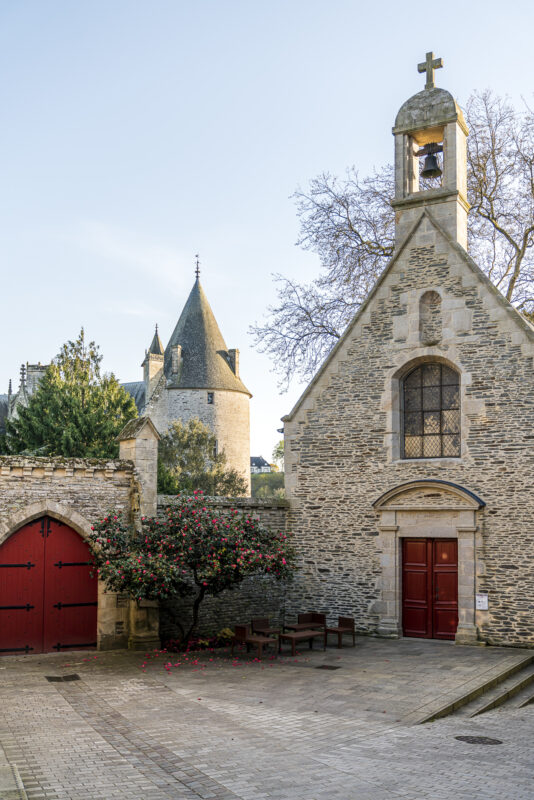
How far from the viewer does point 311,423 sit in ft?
55.5

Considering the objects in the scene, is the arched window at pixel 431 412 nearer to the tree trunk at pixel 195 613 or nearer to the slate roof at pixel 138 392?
the tree trunk at pixel 195 613

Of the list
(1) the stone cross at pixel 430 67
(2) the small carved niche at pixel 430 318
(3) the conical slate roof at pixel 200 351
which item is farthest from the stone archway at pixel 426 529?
(3) the conical slate roof at pixel 200 351

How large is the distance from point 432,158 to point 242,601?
33.1 ft

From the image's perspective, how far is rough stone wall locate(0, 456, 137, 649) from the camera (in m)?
13.1

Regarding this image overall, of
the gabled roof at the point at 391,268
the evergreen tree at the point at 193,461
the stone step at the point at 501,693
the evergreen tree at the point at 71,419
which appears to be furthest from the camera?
the evergreen tree at the point at 193,461

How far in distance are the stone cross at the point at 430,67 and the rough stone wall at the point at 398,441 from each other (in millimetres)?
3202

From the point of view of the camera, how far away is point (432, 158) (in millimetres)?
16484

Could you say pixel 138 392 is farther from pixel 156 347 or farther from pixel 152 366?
pixel 152 366

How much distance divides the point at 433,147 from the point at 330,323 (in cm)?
683

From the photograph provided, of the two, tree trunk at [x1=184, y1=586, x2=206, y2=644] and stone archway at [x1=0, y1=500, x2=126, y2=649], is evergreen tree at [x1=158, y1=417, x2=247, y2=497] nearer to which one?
tree trunk at [x1=184, y1=586, x2=206, y2=644]

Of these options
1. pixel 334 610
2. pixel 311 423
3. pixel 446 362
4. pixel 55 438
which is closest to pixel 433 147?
pixel 446 362

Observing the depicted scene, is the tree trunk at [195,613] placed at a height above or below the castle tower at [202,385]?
below

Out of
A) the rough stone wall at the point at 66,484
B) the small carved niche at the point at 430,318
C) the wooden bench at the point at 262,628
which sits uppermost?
the small carved niche at the point at 430,318

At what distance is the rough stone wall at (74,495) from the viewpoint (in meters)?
13.1
